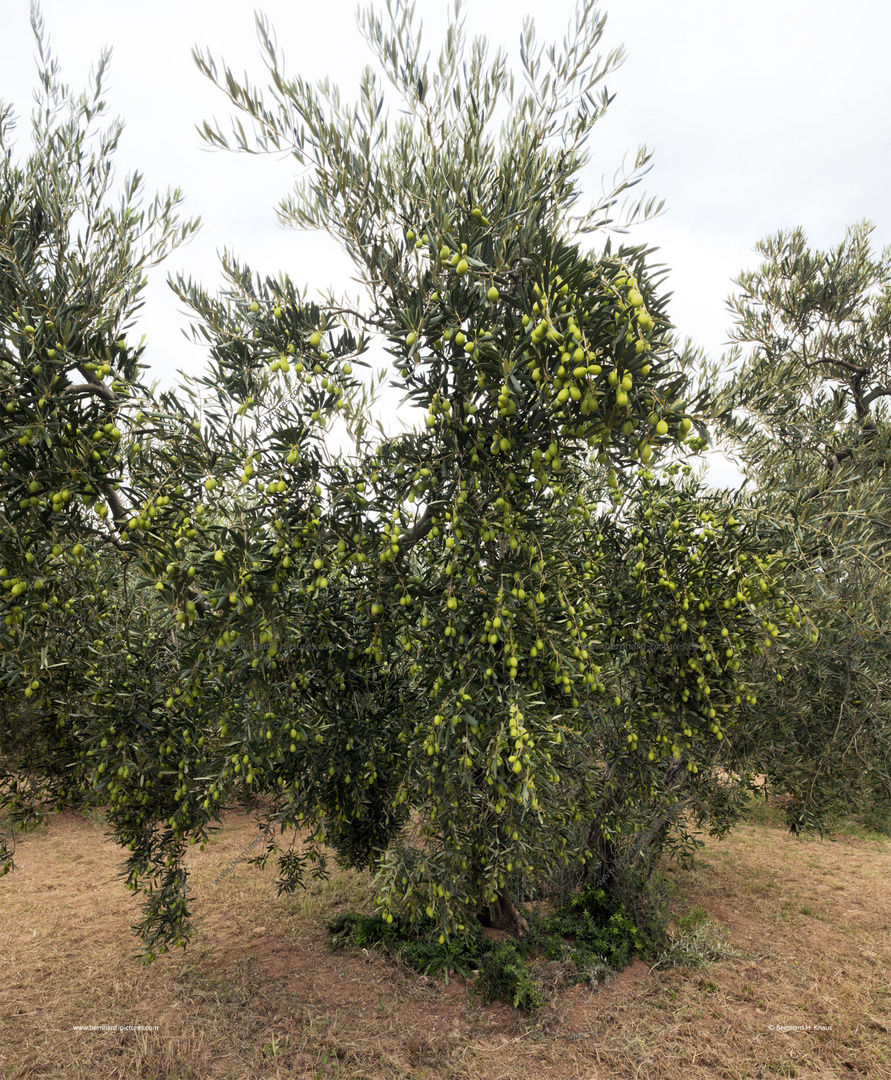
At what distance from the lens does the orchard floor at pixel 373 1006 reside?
5094mm

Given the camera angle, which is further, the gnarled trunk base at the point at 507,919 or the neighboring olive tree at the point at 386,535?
the gnarled trunk base at the point at 507,919

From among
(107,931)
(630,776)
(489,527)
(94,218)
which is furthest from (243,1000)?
(94,218)

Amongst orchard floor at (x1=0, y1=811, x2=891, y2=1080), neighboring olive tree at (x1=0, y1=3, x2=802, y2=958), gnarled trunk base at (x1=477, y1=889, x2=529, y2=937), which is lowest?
orchard floor at (x1=0, y1=811, x2=891, y2=1080)

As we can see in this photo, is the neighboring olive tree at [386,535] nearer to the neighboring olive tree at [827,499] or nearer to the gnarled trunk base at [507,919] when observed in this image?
the neighboring olive tree at [827,499]

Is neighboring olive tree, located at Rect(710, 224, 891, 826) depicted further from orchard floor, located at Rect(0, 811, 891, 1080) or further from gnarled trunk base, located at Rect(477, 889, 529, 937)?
gnarled trunk base, located at Rect(477, 889, 529, 937)

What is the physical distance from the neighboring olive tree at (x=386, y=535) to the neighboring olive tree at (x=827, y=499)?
877 mm

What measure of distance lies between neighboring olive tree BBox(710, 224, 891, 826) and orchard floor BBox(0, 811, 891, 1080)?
1.85 m

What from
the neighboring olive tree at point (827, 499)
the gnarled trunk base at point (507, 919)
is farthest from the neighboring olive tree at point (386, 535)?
the gnarled trunk base at point (507, 919)

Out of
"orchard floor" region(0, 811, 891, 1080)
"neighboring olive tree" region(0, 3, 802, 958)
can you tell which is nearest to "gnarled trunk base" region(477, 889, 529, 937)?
"orchard floor" region(0, 811, 891, 1080)

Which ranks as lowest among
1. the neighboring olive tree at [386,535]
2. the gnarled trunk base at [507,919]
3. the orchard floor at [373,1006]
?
the orchard floor at [373,1006]

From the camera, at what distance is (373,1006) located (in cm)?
591

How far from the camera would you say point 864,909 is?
28.8 ft

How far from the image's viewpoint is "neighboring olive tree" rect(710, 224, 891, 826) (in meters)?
4.88

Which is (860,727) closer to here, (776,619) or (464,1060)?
(776,619)
